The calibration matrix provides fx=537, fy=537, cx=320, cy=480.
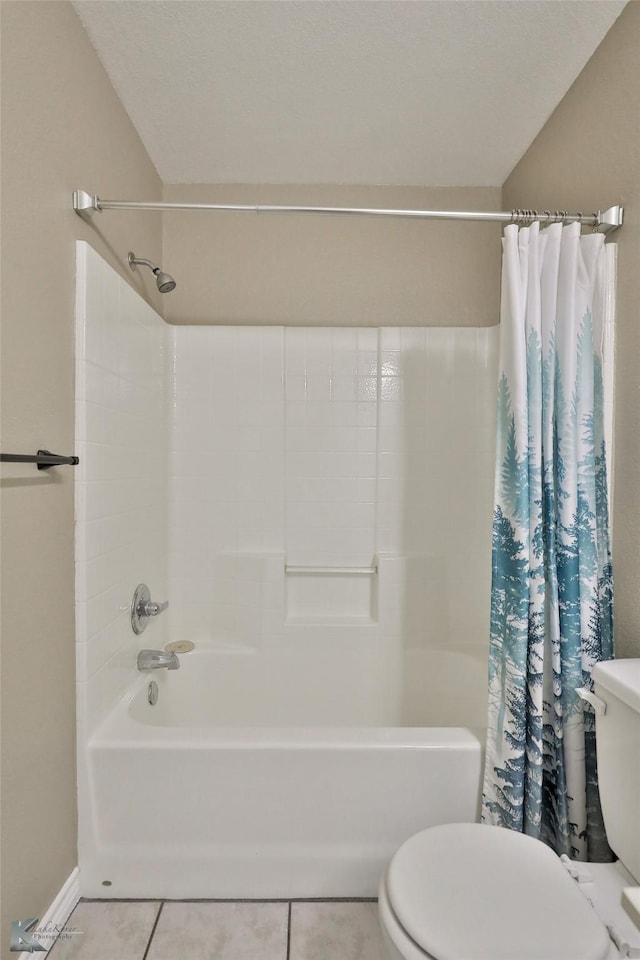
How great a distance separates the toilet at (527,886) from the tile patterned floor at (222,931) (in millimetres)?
470

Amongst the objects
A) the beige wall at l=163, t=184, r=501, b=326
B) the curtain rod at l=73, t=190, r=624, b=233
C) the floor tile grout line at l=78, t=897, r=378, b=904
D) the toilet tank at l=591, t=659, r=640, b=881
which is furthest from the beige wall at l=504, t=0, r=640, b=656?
the floor tile grout line at l=78, t=897, r=378, b=904

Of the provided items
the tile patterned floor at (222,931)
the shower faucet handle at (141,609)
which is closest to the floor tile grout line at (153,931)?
the tile patterned floor at (222,931)

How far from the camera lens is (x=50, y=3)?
1385 mm

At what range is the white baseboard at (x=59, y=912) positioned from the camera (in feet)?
4.37

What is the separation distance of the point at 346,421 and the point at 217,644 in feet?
3.81

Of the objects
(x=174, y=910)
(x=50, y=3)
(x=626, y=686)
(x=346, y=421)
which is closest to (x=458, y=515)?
(x=346, y=421)

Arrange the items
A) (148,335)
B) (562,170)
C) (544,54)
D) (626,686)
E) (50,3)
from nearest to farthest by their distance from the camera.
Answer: (626,686) < (50,3) < (544,54) < (562,170) < (148,335)

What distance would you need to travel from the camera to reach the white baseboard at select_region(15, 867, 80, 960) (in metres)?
1.33

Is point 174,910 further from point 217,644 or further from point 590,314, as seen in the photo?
point 590,314

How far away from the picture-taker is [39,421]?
133cm

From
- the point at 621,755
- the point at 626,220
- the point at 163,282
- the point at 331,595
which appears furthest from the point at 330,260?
the point at 621,755

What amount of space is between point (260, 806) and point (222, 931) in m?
0.32

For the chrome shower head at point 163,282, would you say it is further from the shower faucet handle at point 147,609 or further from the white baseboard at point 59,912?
the white baseboard at point 59,912

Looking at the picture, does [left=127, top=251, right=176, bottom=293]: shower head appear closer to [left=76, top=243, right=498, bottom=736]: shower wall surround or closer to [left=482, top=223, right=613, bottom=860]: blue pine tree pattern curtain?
[left=76, top=243, right=498, bottom=736]: shower wall surround
